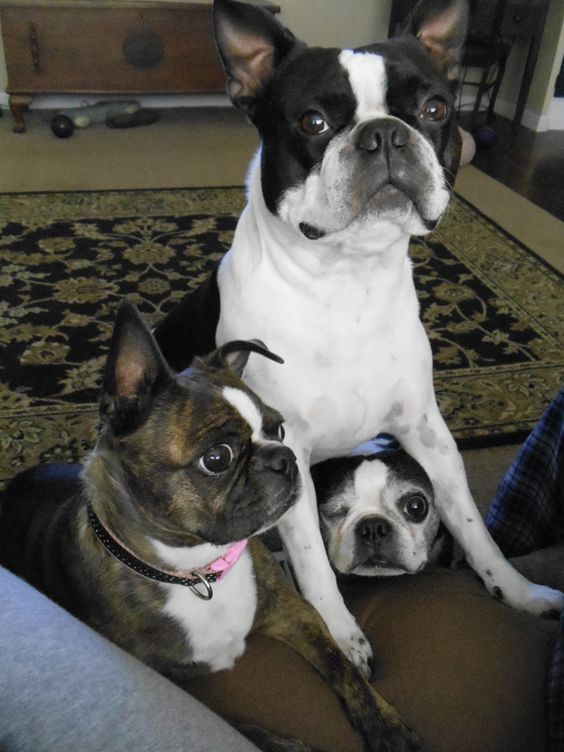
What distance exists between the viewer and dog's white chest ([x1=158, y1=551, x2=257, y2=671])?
1.30 meters

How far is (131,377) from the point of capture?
1.24 metres

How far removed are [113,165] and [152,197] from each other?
694 millimetres

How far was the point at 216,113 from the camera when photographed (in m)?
6.07

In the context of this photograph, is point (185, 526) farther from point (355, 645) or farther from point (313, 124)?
point (313, 124)

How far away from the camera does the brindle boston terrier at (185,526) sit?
1.23 m

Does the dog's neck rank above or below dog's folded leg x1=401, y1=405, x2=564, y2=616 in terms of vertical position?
above

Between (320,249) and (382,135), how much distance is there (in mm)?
243

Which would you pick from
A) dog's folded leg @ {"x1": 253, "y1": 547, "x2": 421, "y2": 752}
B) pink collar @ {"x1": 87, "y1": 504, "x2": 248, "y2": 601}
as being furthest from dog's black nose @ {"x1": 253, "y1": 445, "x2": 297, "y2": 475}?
dog's folded leg @ {"x1": 253, "y1": 547, "x2": 421, "y2": 752}

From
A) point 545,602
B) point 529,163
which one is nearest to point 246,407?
point 545,602

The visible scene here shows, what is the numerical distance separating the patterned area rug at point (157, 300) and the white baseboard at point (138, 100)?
1.88 metres

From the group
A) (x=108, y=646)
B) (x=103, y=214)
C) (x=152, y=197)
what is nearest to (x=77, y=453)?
(x=108, y=646)

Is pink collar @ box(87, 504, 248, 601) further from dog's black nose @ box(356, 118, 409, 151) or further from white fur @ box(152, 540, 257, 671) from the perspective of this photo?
dog's black nose @ box(356, 118, 409, 151)

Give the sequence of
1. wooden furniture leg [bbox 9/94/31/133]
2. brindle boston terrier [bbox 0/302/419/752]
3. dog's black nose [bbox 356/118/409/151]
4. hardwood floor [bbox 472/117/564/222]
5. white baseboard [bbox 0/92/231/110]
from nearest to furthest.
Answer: brindle boston terrier [bbox 0/302/419/752], dog's black nose [bbox 356/118/409/151], hardwood floor [bbox 472/117/564/222], wooden furniture leg [bbox 9/94/31/133], white baseboard [bbox 0/92/231/110]

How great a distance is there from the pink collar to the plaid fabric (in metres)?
0.63
